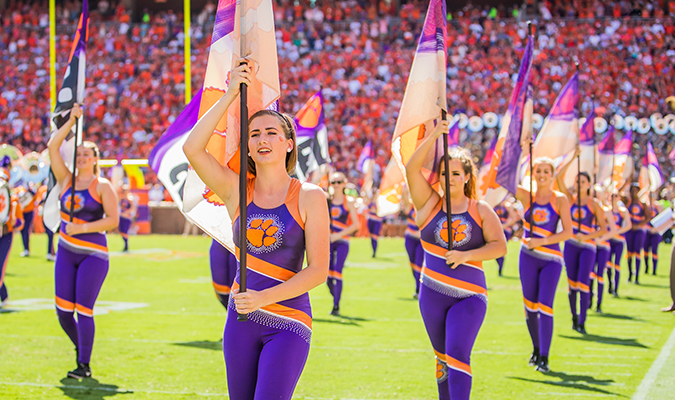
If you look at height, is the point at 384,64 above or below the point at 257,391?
above

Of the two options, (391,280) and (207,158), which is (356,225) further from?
(207,158)

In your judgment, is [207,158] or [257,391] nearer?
[257,391]

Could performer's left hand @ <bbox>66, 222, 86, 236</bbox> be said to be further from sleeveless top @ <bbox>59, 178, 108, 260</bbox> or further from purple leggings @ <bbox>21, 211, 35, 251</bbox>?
purple leggings @ <bbox>21, 211, 35, 251</bbox>

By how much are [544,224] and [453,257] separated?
2.88m

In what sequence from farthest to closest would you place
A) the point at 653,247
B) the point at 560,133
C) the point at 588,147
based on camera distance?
the point at 653,247, the point at 588,147, the point at 560,133

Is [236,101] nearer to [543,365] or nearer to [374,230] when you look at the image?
[543,365]

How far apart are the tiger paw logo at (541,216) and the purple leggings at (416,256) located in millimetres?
4530

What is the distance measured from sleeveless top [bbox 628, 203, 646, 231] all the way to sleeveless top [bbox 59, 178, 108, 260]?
467 inches

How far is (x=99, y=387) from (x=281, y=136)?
3424 millimetres

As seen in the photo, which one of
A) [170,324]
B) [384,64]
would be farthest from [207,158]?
[384,64]

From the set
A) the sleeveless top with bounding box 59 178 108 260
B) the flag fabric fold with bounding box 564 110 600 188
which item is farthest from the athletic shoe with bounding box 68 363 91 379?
the flag fabric fold with bounding box 564 110 600 188

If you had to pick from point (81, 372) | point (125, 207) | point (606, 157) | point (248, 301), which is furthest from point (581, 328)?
point (125, 207)

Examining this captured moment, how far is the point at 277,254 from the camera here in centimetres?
310

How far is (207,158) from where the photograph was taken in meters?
3.21
